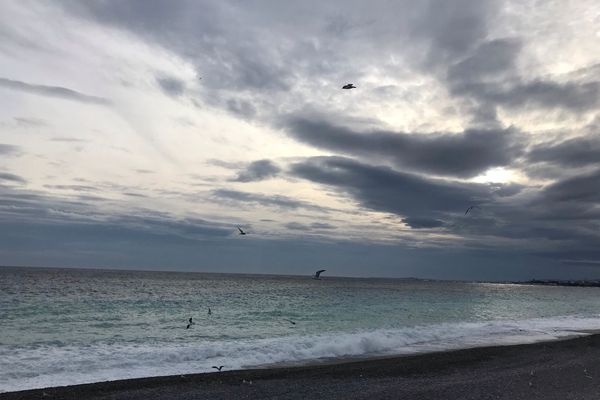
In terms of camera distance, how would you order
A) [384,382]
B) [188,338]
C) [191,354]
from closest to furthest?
1. [384,382]
2. [191,354]
3. [188,338]

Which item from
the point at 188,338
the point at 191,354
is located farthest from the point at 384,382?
the point at 188,338

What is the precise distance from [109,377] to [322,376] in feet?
23.3

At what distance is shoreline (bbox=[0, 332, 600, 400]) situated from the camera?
41.1 ft

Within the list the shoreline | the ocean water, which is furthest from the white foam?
the shoreline

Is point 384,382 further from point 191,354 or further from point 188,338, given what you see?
point 188,338

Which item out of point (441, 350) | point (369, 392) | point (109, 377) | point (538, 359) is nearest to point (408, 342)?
point (441, 350)

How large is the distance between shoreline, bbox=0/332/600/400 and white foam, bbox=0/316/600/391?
1.84 metres

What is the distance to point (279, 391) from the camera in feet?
42.2

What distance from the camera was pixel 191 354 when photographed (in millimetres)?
20078

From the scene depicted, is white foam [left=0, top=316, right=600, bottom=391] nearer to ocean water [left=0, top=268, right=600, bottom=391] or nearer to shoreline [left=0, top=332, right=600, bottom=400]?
ocean water [left=0, top=268, right=600, bottom=391]

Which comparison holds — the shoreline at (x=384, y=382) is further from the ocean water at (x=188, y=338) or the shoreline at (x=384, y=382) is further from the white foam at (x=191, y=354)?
the ocean water at (x=188, y=338)

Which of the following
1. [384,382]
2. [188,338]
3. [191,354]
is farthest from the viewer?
[188,338]

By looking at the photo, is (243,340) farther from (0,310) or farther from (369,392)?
(0,310)

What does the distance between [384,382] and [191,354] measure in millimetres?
9378
